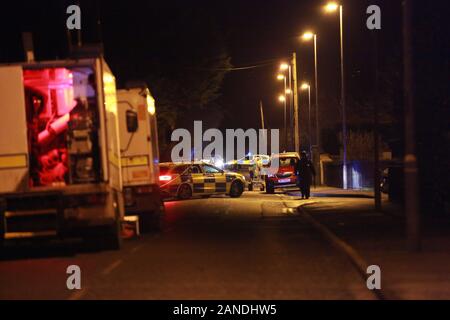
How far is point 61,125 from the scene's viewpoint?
1439cm

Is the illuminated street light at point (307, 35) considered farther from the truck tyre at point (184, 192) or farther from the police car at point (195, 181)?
the truck tyre at point (184, 192)

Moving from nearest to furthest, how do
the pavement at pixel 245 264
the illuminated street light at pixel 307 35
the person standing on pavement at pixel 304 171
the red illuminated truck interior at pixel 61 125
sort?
1. the pavement at pixel 245 264
2. the red illuminated truck interior at pixel 61 125
3. the person standing on pavement at pixel 304 171
4. the illuminated street light at pixel 307 35

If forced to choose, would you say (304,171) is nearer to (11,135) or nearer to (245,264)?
(245,264)

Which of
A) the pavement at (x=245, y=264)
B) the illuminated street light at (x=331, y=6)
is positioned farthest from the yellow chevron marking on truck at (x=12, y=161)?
the illuminated street light at (x=331, y=6)

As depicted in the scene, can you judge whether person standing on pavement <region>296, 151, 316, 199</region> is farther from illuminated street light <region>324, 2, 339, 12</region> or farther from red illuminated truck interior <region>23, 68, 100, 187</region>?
red illuminated truck interior <region>23, 68, 100, 187</region>

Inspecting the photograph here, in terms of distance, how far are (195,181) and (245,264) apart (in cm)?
1840

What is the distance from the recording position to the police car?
29.8 m

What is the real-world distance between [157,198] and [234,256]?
15.5 ft

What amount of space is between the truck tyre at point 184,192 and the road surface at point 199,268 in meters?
11.4

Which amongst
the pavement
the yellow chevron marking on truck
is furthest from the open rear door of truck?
the pavement

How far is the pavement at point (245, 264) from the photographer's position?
960 centimetres
